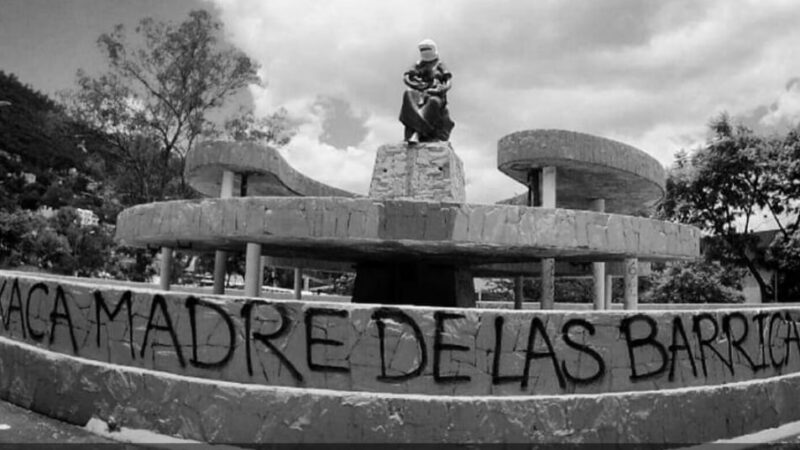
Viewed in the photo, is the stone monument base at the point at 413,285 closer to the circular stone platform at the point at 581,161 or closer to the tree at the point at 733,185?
the circular stone platform at the point at 581,161

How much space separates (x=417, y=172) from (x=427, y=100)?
1.40 m

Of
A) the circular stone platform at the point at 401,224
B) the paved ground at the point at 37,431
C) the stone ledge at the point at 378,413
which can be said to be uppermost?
the circular stone platform at the point at 401,224

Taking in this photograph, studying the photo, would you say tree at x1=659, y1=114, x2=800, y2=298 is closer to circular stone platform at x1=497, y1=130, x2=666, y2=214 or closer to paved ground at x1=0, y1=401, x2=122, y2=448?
circular stone platform at x1=497, y1=130, x2=666, y2=214

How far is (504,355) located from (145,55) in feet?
85.6

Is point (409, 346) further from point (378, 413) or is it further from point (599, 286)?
point (599, 286)

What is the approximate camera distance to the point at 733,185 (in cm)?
2448

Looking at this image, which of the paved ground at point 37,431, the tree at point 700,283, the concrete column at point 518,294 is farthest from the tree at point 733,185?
the paved ground at point 37,431

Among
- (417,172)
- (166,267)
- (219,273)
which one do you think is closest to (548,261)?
(417,172)

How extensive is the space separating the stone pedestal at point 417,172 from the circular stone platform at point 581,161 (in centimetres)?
188

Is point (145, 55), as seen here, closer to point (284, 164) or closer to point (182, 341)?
point (284, 164)

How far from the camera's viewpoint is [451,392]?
5.69 m

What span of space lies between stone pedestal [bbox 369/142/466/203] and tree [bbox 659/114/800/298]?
17338 mm

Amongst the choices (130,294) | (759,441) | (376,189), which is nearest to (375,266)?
(376,189)

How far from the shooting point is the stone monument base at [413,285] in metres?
11.9
